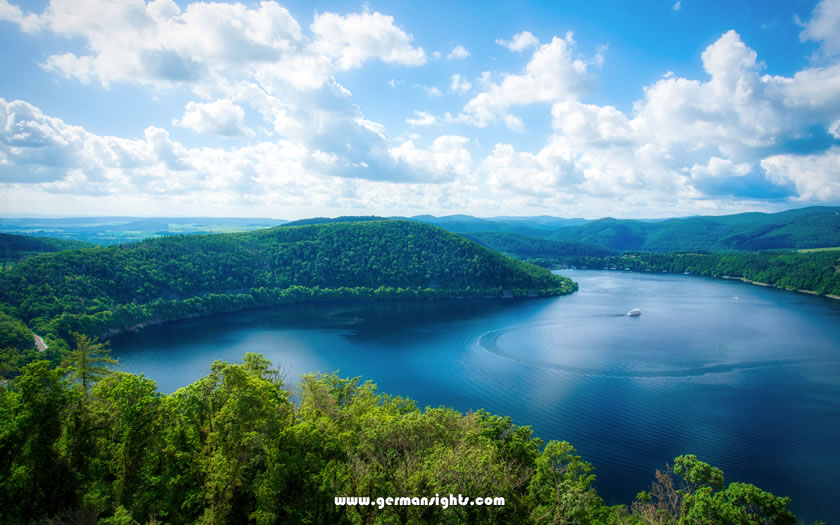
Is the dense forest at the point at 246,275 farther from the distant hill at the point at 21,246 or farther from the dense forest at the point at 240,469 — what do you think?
the dense forest at the point at 240,469

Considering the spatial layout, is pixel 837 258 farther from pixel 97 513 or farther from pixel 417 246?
pixel 97 513

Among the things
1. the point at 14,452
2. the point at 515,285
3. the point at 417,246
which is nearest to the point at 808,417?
the point at 14,452

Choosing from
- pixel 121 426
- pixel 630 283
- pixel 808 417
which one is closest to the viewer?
pixel 121 426

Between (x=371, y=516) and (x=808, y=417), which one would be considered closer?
(x=371, y=516)

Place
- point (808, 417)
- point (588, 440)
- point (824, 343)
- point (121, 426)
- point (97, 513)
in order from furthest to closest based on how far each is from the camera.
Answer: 1. point (824, 343)
2. point (808, 417)
3. point (588, 440)
4. point (121, 426)
5. point (97, 513)

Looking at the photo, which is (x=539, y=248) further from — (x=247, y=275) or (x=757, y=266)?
(x=247, y=275)

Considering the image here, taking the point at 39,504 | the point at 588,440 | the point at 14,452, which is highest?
the point at 14,452
